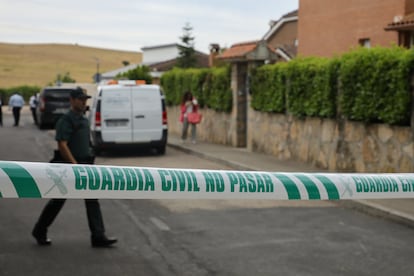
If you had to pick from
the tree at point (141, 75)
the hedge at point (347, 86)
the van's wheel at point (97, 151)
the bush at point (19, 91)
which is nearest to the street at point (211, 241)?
the hedge at point (347, 86)

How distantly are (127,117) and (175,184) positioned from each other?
41.8 ft

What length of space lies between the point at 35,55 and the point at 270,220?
137411 millimetres

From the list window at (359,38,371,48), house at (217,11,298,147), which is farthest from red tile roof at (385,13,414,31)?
house at (217,11,298,147)

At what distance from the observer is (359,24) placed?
2650cm

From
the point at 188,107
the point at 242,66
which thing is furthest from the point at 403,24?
the point at 188,107

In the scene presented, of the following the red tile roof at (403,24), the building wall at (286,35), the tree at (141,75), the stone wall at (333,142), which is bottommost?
the stone wall at (333,142)

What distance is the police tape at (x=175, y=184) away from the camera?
423 cm

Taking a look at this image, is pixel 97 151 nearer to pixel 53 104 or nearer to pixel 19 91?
pixel 53 104

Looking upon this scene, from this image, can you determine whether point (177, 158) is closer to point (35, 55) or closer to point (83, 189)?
point (83, 189)

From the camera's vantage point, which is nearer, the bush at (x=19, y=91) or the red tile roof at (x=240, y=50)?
the red tile roof at (x=240, y=50)

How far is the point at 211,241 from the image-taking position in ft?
24.4

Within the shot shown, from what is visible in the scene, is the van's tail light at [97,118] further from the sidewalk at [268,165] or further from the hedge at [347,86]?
the hedge at [347,86]

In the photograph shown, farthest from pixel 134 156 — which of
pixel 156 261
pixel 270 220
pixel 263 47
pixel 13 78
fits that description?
pixel 13 78

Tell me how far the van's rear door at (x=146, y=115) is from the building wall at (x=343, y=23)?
978cm
